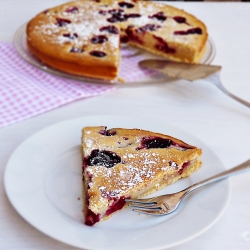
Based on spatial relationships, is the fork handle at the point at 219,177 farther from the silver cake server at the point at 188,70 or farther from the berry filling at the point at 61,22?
the berry filling at the point at 61,22

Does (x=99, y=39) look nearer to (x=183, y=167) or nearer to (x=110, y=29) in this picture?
(x=110, y=29)

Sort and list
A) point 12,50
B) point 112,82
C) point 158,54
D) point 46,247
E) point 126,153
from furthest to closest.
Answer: point 158,54 < point 12,50 < point 112,82 < point 126,153 < point 46,247

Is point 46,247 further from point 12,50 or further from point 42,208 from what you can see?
point 12,50

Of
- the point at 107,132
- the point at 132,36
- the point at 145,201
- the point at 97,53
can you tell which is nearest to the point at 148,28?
the point at 132,36

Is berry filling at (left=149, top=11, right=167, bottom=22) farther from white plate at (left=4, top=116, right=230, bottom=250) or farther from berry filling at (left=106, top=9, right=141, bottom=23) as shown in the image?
white plate at (left=4, top=116, right=230, bottom=250)

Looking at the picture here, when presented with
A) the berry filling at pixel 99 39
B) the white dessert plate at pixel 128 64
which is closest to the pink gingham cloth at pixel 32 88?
the white dessert plate at pixel 128 64

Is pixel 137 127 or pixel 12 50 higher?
pixel 137 127

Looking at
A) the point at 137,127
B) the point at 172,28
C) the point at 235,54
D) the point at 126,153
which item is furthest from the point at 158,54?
the point at 126,153
